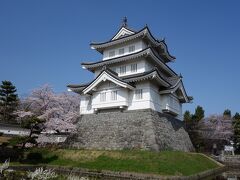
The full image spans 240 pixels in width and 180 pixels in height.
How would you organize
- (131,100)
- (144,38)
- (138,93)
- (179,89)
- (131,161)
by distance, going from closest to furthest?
1. (131,161)
2. (138,93)
3. (131,100)
4. (144,38)
5. (179,89)

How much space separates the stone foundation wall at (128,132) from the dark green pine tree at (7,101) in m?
16.2

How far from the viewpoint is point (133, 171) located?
579 inches

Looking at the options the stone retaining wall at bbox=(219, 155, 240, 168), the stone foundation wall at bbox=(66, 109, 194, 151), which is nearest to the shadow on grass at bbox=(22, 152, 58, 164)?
the stone foundation wall at bbox=(66, 109, 194, 151)

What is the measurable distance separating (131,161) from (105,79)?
9.02m

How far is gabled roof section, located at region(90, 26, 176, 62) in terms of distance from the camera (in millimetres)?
23669

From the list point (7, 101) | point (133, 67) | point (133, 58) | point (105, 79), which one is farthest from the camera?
point (7, 101)

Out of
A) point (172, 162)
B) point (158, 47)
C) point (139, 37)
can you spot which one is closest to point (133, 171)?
point (172, 162)

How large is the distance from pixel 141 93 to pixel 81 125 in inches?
294

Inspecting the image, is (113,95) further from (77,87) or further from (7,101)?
(7,101)

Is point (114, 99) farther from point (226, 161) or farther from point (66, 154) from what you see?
point (226, 161)

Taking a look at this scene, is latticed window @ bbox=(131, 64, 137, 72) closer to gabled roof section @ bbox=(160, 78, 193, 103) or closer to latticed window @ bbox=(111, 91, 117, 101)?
latticed window @ bbox=(111, 91, 117, 101)

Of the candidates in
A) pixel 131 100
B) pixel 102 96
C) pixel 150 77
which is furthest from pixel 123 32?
pixel 131 100

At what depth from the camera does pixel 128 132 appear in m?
20.2

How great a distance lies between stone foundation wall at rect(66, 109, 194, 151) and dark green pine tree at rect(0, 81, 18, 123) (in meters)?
16.2
